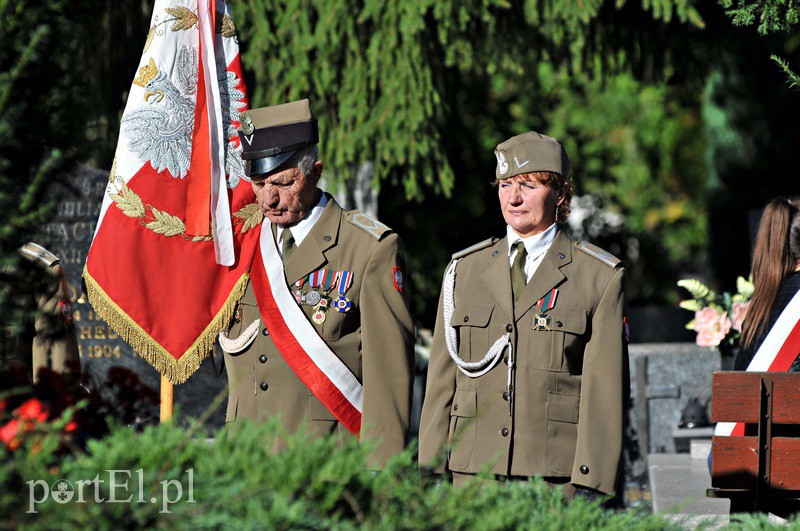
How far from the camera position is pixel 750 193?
40.4 feet

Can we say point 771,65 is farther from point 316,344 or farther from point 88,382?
point 88,382

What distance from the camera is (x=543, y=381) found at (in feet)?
14.1

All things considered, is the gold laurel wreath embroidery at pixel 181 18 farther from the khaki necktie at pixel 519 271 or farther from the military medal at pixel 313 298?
the khaki necktie at pixel 519 271

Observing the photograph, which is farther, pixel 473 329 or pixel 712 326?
pixel 712 326

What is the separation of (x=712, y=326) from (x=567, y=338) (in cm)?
318

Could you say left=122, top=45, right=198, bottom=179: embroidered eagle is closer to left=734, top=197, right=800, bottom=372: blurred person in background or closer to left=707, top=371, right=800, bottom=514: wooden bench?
left=707, top=371, right=800, bottom=514: wooden bench

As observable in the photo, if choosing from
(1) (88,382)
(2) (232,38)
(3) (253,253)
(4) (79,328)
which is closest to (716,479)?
(3) (253,253)

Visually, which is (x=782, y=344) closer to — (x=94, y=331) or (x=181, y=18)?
(x=181, y=18)

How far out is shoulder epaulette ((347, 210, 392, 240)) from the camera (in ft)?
14.9

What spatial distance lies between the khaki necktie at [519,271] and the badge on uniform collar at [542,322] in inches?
6.1

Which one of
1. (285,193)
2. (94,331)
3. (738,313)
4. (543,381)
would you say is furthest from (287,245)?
(94,331)

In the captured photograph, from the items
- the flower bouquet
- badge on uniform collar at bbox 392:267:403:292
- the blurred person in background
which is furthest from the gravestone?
the blurred person in background

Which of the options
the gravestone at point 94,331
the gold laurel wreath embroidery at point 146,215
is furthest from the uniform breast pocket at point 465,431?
the gravestone at point 94,331

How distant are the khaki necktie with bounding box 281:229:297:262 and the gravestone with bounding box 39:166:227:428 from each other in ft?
10.6
